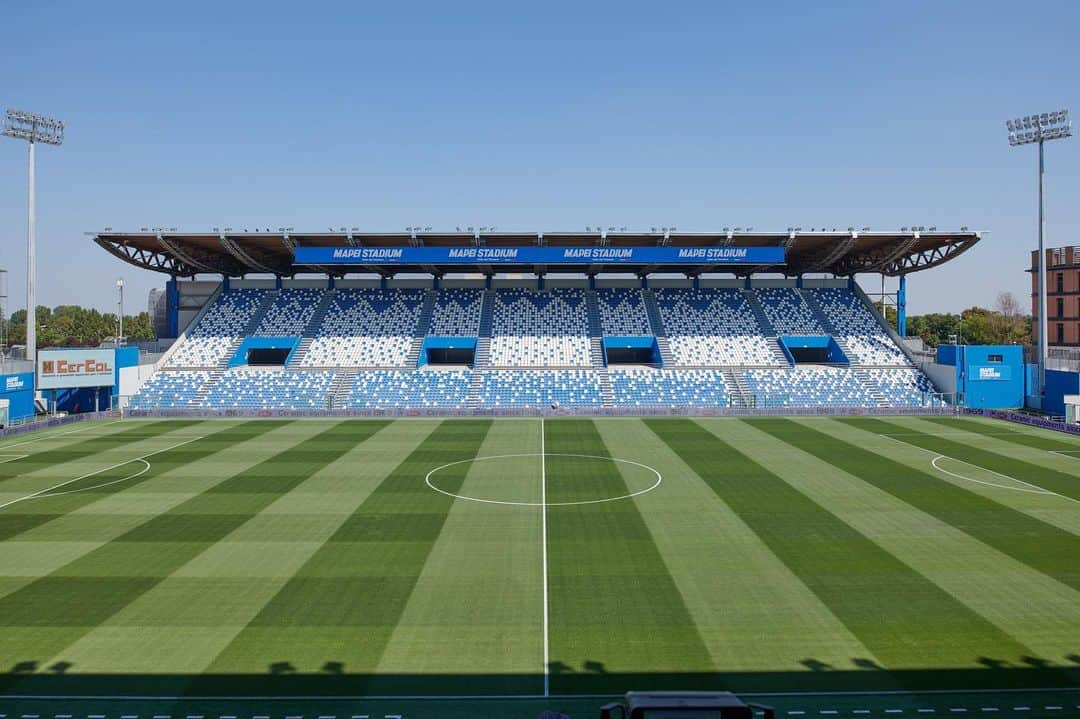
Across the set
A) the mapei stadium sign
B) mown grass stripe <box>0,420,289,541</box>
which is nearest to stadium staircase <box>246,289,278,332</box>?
the mapei stadium sign

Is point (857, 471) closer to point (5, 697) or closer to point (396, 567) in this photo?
point (396, 567)

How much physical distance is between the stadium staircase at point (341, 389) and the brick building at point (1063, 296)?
2450 inches

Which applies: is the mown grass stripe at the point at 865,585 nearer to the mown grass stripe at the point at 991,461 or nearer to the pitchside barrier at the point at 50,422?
the mown grass stripe at the point at 991,461

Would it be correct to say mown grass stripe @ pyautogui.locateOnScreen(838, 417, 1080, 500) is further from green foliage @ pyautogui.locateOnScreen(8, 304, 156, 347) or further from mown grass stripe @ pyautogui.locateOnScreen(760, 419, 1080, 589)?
green foliage @ pyautogui.locateOnScreen(8, 304, 156, 347)

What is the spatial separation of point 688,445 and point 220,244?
3950 cm

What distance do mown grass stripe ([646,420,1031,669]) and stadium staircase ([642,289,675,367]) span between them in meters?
28.3

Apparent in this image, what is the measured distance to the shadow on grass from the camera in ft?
42.9

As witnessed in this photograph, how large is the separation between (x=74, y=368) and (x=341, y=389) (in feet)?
57.0

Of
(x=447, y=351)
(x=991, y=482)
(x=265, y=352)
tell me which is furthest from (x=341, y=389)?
(x=991, y=482)

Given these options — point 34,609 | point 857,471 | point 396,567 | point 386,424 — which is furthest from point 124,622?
point 386,424

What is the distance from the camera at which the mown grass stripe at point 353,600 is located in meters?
A: 13.9

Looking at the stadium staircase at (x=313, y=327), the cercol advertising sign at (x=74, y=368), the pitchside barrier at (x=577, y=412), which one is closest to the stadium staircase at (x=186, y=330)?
the cercol advertising sign at (x=74, y=368)

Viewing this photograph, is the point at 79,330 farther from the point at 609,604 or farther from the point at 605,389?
the point at 609,604

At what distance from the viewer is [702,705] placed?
9.12 metres
